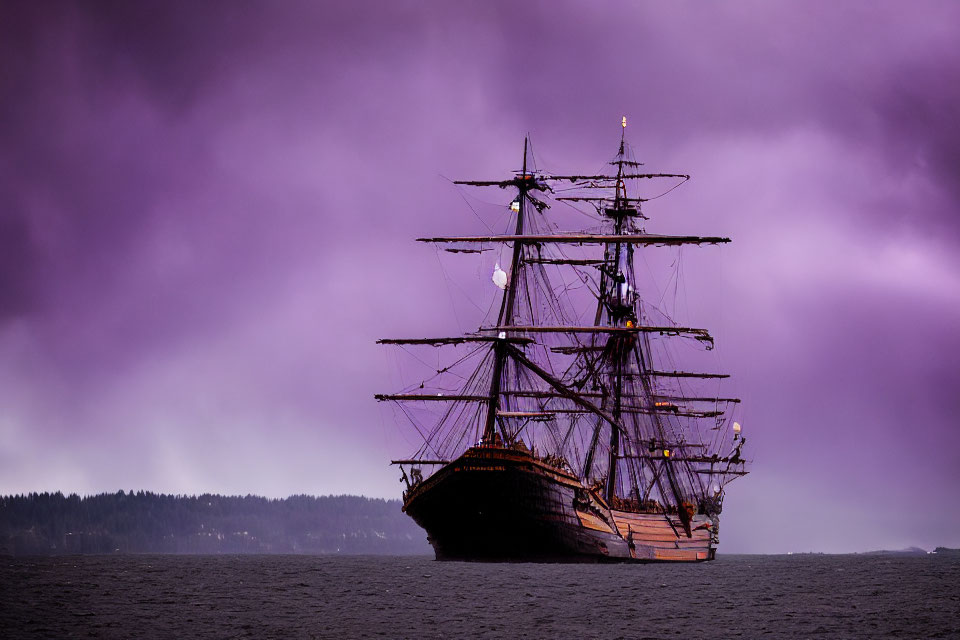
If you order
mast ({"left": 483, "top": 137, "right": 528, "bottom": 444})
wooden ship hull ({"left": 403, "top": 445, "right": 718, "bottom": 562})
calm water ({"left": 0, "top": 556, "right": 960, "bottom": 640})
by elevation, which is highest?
mast ({"left": 483, "top": 137, "right": 528, "bottom": 444})

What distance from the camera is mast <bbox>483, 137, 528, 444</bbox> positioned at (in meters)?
76.0

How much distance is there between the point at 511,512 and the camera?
239 feet

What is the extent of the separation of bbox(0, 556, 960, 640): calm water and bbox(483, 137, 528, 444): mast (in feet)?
34.5

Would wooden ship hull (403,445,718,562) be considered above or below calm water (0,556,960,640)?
above

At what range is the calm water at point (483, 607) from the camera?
134 ft

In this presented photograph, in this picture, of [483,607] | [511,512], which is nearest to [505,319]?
[511,512]

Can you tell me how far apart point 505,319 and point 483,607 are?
3535 cm

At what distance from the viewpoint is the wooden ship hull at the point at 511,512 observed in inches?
2822

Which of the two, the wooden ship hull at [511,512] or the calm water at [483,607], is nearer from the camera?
the calm water at [483,607]

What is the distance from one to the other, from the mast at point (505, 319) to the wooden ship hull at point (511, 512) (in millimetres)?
3434

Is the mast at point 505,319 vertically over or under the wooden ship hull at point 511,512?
over

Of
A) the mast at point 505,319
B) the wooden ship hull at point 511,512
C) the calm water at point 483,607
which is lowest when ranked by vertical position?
the calm water at point 483,607

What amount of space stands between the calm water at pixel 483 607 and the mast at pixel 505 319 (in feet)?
34.5

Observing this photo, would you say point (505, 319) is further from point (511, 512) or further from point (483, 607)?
point (483, 607)
